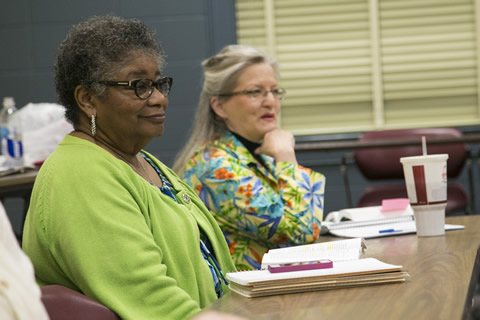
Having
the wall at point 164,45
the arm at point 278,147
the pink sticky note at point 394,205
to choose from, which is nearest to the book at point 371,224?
the pink sticky note at point 394,205

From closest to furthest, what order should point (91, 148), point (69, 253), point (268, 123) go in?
point (69, 253) < point (91, 148) < point (268, 123)

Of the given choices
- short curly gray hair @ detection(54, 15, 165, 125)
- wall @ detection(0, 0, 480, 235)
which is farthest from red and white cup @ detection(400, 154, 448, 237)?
wall @ detection(0, 0, 480, 235)

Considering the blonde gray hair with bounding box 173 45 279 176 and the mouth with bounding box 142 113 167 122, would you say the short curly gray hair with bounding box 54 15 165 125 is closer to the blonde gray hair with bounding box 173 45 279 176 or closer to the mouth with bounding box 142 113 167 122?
the mouth with bounding box 142 113 167 122

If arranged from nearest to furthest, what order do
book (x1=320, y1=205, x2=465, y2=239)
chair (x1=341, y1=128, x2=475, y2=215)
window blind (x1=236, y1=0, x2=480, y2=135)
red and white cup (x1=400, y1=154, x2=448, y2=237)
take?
red and white cup (x1=400, y1=154, x2=448, y2=237) < book (x1=320, y1=205, x2=465, y2=239) < chair (x1=341, y1=128, x2=475, y2=215) < window blind (x1=236, y1=0, x2=480, y2=135)

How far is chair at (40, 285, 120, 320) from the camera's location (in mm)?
1279

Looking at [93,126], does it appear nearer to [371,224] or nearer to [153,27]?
[371,224]

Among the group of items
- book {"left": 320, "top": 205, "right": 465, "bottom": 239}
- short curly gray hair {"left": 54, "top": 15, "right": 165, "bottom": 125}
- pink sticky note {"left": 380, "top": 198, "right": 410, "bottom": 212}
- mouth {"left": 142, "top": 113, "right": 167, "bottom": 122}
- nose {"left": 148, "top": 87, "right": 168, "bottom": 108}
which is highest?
short curly gray hair {"left": 54, "top": 15, "right": 165, "bottom": 125}

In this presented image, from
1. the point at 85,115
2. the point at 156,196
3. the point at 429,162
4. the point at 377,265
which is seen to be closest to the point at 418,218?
the point at 429,162

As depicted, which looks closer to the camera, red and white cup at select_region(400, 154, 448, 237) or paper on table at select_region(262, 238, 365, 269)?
paper on table at select_region(262, 238, 365, 269)

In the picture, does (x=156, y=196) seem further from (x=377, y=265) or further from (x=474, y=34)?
(x=474, y=34)

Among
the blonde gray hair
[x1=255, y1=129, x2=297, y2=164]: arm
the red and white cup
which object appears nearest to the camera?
the red and white cup

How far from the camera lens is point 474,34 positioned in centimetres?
507

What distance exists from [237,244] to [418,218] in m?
0.54

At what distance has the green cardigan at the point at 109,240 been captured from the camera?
1.40 m
